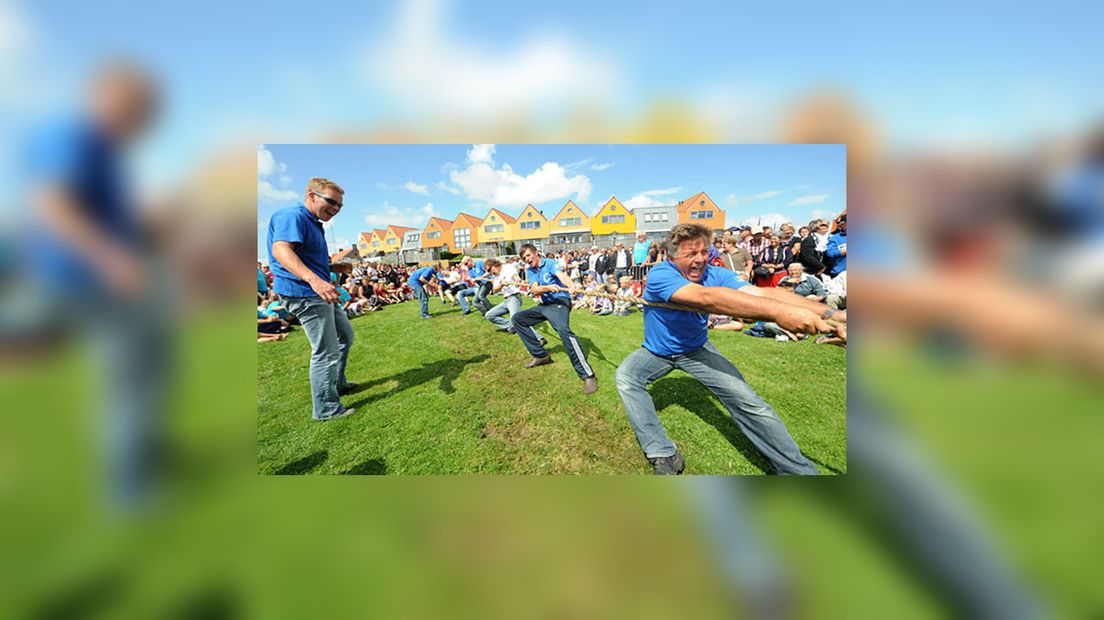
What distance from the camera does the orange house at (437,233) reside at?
1.42m

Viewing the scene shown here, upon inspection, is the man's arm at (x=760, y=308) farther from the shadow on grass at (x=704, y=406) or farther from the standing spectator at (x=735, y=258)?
the shadow on grass at (x=704, y=406)

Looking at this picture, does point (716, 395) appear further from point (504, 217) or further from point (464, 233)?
point (464, 233)

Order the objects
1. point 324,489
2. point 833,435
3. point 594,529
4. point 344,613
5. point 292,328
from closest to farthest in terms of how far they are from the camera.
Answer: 1. point 344,613
2. point 594,529
3. point 324,489
4. point 833,435
5. point 292,328

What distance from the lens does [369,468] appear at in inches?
56.5

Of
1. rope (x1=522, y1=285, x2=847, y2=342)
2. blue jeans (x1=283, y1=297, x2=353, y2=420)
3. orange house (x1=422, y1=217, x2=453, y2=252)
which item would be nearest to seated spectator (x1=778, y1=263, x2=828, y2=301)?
rope (x1=522, y1=285, x2=847, y2=342)

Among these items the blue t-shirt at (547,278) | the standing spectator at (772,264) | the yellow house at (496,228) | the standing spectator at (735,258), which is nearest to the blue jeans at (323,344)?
the yellow house at (496,228)

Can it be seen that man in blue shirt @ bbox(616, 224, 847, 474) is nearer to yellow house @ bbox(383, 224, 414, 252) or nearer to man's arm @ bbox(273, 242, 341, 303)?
yellow house @ bbox(383, 224, 414, 252)

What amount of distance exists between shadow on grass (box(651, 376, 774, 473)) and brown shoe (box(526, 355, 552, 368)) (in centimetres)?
65

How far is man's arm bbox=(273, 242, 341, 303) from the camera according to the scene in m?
1.29
